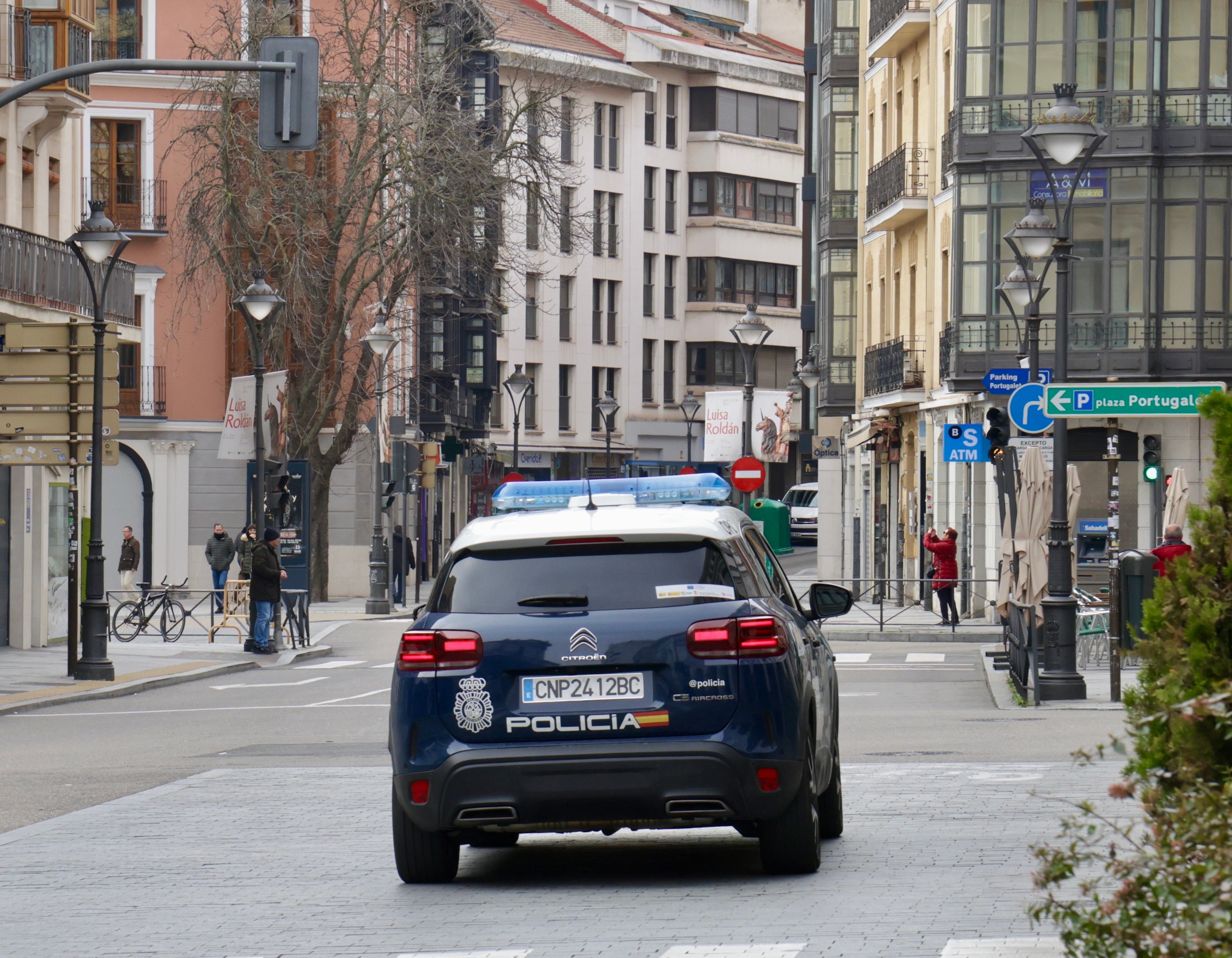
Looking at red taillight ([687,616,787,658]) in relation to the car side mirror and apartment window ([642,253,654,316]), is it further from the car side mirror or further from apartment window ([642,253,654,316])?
apartment window ([642,253,654,316])

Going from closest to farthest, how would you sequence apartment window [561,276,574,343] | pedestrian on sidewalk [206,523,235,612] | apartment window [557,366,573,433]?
pedestrian on sidewalk [206,523,235,612], apartment window [561,276,574,343], apartment window [557,366,573,433]

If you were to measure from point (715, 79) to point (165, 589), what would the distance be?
64.8 m

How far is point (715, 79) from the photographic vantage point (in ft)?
317

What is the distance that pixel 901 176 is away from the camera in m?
48.4

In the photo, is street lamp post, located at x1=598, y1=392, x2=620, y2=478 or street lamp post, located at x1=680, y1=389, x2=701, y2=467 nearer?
street lamp post, located at x1=598, y1=392, x2=620, y2=478

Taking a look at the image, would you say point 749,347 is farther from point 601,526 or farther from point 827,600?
point 601,526

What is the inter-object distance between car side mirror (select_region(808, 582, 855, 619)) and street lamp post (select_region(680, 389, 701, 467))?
233ft

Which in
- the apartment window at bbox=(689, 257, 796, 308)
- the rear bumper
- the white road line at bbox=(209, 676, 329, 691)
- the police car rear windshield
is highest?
the apartment window at bbox=(689, 257, 796, 308)

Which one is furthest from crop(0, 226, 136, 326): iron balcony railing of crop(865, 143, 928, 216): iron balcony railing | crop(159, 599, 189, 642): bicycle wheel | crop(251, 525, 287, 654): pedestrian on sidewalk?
crop(865, 143, 928, 216): iron balcony railing

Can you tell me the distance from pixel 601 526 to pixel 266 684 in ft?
60.5

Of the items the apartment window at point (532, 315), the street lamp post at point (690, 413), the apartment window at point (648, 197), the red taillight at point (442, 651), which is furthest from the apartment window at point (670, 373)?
the red taillight at point (442, 651)

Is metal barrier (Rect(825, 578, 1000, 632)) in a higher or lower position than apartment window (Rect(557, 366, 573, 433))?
lower

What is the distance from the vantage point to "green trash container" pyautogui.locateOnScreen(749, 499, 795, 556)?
57.8 metres

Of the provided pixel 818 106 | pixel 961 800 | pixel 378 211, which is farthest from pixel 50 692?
pixel 818 106
